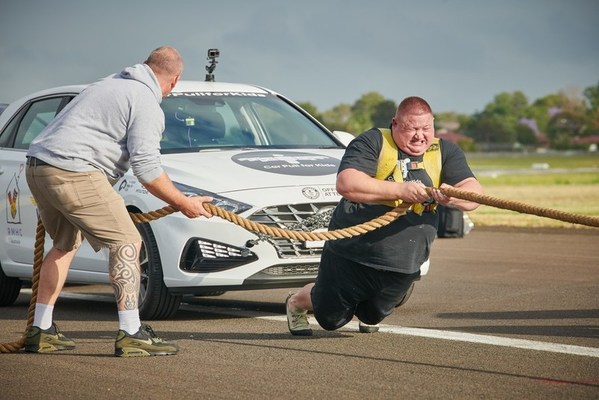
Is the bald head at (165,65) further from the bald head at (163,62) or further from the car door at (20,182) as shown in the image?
the car door at (20,182)

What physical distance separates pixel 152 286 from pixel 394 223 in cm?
235

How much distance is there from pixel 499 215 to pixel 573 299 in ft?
57.1

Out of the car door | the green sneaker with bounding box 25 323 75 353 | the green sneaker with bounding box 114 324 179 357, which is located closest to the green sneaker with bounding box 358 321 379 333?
the green sneaker with bounding box 114 324 179 357

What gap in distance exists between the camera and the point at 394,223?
736cm

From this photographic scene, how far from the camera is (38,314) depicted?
7.75m

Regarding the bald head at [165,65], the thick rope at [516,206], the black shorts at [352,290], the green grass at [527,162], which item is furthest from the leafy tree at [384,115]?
the green grass at [527,162]

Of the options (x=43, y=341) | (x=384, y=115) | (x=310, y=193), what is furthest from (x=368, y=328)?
(x=384, y=115)

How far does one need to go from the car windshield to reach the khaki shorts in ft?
7.81

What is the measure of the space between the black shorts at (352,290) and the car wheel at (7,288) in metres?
3.88

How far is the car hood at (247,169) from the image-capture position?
29.5 feet

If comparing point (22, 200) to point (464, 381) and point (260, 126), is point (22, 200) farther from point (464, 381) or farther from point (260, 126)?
point (464, 381)

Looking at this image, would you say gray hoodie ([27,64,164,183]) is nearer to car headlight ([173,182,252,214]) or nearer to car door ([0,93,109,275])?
car headlight ([173,182,252,214])

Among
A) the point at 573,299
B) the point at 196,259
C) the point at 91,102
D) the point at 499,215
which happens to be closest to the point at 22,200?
the point at 196,259

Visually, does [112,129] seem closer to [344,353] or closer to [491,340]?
[344,353]
